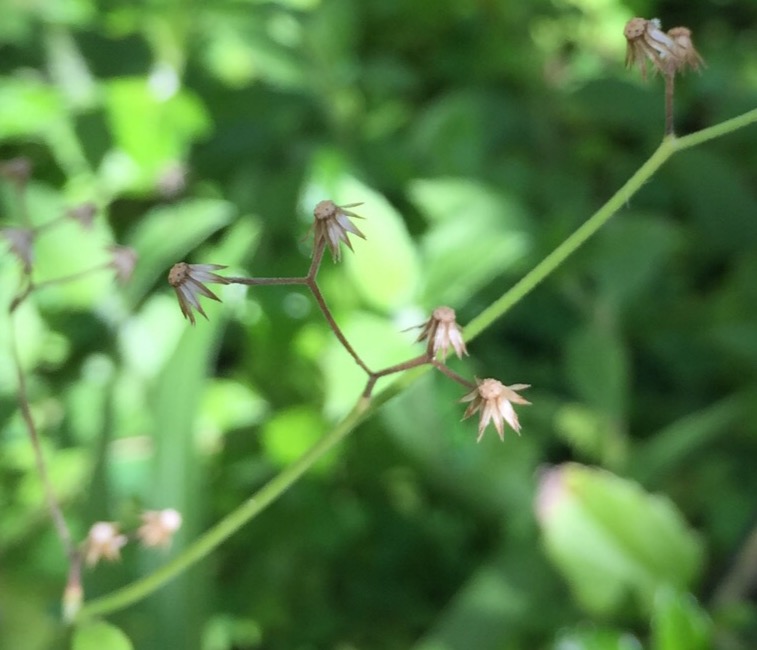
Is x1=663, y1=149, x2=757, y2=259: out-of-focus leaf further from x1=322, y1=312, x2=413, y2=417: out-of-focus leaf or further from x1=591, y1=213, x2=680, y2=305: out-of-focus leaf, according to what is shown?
x1=322, y1=312, x2=413, y2=417: out-of-focus leaf

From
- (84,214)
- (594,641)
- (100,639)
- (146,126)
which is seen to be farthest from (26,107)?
(594,641)

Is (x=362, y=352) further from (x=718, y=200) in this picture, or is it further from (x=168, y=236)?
(x=718, y=200)

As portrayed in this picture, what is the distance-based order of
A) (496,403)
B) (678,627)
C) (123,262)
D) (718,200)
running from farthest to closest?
(718,200)
(678,627)
(123,262)
(496,403)

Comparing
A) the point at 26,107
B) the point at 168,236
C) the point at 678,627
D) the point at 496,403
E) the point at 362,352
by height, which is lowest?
the point at 678,627

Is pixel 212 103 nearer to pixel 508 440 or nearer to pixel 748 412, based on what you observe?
pixel 508 440

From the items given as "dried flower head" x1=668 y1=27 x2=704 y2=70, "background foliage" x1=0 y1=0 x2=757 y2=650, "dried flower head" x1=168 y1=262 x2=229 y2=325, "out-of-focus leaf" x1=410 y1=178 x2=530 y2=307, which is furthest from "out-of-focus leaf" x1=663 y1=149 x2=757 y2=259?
"dried flower head" x1=168 y1=262 x2=229 y2=325

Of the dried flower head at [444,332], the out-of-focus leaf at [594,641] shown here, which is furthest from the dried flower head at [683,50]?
the out-of-focus leaf at [594,641]

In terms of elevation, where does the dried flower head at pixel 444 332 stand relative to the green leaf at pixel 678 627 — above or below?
above

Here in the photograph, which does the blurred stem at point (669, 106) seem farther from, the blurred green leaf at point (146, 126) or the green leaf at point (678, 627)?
the blurred green leaf at point (146, 126)
